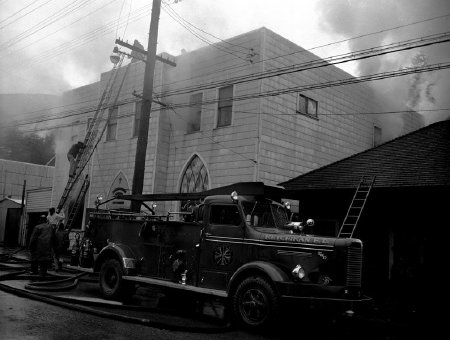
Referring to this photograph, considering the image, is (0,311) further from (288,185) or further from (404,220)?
(404,220)

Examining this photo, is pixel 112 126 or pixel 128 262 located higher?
pixel 112 126

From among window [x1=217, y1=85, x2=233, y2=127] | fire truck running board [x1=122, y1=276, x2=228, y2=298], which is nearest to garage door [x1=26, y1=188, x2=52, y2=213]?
window [x1=217, y1=85, x2=233, y2=127]

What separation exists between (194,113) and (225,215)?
424 inches

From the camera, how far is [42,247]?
1204 cm

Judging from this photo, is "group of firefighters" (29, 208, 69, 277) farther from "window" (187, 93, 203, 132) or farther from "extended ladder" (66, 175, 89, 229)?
"extended ladder" (66, 175, 89, 229)

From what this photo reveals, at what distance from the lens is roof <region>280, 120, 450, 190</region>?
11352 mm

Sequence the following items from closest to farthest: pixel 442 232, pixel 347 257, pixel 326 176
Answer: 1. pixel 347 257
2. pixel 442 232
3. pixel 326 176

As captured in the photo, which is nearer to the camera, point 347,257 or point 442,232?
point 347,257

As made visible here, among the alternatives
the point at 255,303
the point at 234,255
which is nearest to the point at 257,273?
the point at 255,303

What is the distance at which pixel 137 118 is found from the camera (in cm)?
2081

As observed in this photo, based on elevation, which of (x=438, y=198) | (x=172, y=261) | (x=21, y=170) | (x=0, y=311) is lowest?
(x=0, y=311)

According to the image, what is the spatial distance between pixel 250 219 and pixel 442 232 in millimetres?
Result: 6179

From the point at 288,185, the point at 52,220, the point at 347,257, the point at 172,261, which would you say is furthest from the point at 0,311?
the point at 288,185

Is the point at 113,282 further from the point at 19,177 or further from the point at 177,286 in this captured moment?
the point at 19,177
